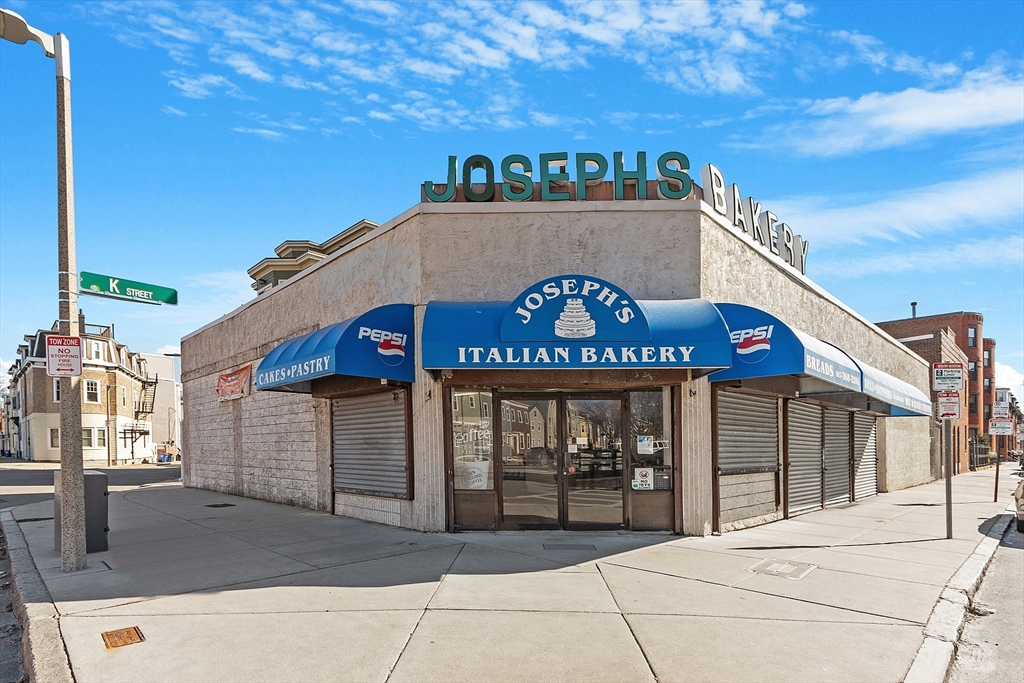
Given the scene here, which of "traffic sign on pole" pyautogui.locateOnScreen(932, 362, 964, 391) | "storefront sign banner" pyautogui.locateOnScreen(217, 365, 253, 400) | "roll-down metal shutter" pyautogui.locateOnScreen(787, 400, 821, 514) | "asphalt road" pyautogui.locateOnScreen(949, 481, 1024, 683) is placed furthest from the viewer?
"storefront sign banner" pyautogui.locateOnScreen(217, 365, 253, 400)

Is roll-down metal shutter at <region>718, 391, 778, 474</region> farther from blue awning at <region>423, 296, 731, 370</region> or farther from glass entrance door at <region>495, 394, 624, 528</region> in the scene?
blue awning at <region>423, 296, 731, 370</region>

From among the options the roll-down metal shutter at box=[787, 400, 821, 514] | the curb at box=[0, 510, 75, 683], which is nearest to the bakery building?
the roll-down metal shutter at box=[787, 400, 821, 514]

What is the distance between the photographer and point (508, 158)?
11.9 m

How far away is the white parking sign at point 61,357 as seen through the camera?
8.78 meters

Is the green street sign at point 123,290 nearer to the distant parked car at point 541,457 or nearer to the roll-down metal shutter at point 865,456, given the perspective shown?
the distant parked car at point 541,457

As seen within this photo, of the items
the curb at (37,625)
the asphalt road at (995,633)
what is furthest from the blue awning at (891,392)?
the curb at (37,625)

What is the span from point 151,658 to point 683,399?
8.10 meters

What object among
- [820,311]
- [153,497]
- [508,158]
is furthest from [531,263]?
[153,497]

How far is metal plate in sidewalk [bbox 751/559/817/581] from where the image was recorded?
8.56 m

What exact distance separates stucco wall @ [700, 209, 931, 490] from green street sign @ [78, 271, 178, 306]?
825 centimetres

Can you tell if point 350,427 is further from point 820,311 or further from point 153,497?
point 820,311

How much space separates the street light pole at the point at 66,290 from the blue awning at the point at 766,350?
916 centimetres

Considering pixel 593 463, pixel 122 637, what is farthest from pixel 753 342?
pixel 122 637

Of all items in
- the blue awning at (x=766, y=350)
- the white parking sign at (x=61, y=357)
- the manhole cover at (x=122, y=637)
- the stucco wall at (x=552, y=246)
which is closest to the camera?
the manhole cover at (x=122, y=637)
